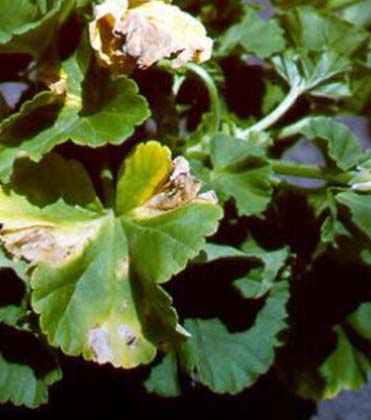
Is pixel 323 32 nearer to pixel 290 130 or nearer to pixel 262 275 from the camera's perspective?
pixel 290 130

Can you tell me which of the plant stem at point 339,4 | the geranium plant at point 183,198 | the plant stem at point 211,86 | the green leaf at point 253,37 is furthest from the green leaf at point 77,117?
the plant stem at point 339,4

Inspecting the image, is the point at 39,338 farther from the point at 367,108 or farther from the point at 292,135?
the point at 367,108

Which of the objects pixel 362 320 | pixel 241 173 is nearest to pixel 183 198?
pixel 241 173

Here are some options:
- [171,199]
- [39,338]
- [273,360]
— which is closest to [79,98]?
[171,199]

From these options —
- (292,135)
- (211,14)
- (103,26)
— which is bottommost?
(292,135)

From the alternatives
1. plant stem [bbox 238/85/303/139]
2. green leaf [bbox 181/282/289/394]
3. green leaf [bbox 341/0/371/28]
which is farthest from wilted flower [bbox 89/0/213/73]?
green leaf [bbox 341/0/371/28]
